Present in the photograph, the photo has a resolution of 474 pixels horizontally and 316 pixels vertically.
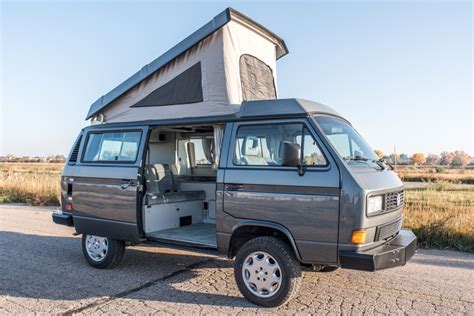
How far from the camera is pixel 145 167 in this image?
6340 mm

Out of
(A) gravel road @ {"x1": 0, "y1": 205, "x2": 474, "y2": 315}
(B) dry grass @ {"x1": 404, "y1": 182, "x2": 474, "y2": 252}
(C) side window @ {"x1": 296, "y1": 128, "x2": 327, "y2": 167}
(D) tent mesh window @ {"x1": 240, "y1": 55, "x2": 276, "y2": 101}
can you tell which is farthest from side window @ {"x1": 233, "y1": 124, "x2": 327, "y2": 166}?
(B) dry grass @ {"x1": 404, "y1": 182, "x2": 474, "y2": 252}

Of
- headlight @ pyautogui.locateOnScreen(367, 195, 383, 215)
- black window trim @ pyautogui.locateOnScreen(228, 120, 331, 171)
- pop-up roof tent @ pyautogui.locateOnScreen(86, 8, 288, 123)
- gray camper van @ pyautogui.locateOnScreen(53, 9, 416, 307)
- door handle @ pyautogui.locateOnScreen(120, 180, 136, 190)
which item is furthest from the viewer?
pop-up roof tent @ pyautogui.locateOnScreen(86, 8, 288, 123)

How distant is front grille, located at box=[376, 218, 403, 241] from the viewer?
14.9 feet

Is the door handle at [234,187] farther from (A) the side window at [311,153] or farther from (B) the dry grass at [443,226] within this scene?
(B) the dry grass at [443,226]

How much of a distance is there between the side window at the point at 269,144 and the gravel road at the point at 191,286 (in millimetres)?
1760

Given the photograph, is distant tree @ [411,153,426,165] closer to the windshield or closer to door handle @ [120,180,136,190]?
the windshield

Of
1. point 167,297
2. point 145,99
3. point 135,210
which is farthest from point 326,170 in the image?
point 145,99

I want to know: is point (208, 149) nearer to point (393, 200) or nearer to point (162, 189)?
point (162, 189)

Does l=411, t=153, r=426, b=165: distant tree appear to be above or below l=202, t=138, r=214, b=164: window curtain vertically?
below

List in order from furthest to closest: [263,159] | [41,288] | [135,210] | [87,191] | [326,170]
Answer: [87,191], [135,210], [41,288], [263,159], [326,170]

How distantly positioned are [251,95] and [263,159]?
3.59 m

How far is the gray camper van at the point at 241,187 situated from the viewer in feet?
14.6

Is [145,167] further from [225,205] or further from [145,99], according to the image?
[145,99]

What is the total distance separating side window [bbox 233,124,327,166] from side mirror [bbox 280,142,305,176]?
0.10 m
